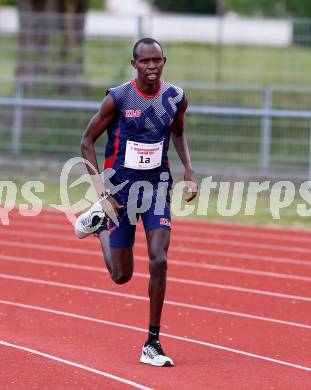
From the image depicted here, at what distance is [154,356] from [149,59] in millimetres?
→ 1840

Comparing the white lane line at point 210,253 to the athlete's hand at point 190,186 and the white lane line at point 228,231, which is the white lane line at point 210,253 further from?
the athlete's hand at point 190,186

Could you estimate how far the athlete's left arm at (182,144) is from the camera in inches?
349

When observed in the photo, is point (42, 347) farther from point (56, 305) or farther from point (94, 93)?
point (94, 93)

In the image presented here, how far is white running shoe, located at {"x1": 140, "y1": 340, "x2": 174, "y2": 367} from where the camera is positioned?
824 cm

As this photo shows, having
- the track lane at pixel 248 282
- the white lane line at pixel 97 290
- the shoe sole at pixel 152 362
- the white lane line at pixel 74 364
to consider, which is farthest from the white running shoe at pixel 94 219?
the track lane at pixel 248 282

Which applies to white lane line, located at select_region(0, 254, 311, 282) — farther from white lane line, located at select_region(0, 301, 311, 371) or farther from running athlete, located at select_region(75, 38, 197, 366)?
running athlete, located at select_region(75, 38, 197, 366)

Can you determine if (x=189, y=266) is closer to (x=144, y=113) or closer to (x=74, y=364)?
(x=144, y=113)

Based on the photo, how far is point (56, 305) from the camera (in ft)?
35.2

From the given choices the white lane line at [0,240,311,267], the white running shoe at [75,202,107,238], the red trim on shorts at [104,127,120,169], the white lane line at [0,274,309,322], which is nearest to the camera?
the red trim on shorts at [104,127,120,169]

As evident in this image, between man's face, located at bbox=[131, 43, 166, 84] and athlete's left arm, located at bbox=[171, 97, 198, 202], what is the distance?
45cm

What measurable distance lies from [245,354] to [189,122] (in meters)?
12.8

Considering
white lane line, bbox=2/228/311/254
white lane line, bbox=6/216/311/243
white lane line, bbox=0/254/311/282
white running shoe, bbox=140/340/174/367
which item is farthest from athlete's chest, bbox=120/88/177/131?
white lane line, bbox=6/216/311/243

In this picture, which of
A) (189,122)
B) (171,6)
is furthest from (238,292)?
(171,6)

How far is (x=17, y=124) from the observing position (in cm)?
2175
